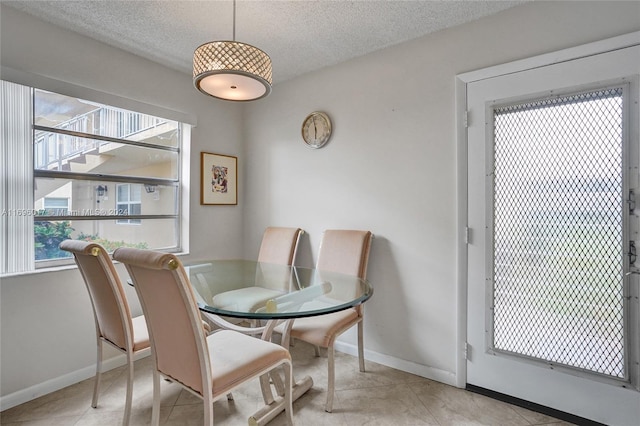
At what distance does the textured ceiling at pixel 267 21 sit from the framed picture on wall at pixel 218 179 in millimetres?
978

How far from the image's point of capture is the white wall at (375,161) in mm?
2059

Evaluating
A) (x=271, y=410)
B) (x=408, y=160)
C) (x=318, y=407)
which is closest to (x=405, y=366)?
(x=318, y=407)

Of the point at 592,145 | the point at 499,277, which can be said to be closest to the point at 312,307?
the point at 499,277

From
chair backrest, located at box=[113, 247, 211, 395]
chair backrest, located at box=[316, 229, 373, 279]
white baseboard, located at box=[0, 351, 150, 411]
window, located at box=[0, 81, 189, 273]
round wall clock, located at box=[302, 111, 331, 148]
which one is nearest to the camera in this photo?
chair backrest, located at box=[113, 247, 211, 395]

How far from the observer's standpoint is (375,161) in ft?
8.64

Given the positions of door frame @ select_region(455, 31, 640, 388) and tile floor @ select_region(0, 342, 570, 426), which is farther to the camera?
door frame @ select_region(455, 31, 640, 388)

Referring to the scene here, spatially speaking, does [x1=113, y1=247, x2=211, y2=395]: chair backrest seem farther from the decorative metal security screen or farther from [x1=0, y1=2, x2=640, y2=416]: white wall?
the decorative metal security screen

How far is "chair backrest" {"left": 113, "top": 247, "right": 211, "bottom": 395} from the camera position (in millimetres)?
1262

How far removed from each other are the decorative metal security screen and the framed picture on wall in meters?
2.46

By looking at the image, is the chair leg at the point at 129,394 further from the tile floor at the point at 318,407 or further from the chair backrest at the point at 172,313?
the chair backrest at the point at 172,313

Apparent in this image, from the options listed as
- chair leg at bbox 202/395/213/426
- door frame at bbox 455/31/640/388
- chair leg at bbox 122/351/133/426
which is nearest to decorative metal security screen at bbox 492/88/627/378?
door frame at bbox 455/31/640/388

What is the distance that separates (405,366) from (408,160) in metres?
1.57

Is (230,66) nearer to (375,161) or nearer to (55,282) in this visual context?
(375,161)

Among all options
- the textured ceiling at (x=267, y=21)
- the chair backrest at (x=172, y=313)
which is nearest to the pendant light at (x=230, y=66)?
the textured ceiling at (x=267, y=21)
